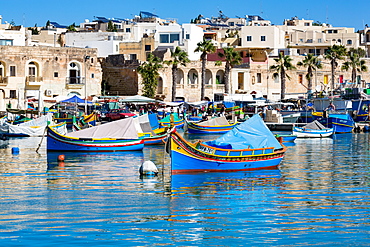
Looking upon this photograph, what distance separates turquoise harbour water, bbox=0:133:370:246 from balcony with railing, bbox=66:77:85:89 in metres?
43.0

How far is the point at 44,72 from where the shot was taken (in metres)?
74.8

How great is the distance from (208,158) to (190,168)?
838 mm

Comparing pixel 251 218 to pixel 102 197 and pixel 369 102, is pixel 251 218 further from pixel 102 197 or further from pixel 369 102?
pixel 369 102

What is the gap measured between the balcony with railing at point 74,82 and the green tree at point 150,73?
654 cm

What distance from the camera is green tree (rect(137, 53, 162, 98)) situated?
76.1 m

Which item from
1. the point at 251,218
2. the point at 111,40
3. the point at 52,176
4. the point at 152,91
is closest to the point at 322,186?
the point at 251,218

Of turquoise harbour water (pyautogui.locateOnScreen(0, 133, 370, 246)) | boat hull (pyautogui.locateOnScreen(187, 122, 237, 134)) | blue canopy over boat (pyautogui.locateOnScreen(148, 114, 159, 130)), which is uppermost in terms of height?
blue canopy over boat (pyautogui.locateOnScreen(148, 114, 159, 130))

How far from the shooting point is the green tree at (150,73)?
76.1m

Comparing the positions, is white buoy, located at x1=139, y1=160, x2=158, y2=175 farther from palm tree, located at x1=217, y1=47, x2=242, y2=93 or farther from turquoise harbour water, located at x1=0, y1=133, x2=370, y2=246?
palm tree, located at x1=217, y1=47, x2=242, y2=93

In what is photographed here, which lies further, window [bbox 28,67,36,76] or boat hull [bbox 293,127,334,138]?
window [bbox 28,67,36,76]

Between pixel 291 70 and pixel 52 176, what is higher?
pixel 291 70

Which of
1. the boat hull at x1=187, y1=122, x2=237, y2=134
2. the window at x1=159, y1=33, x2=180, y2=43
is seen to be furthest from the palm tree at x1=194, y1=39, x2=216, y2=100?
the boat hull at x1=187, y1=122, x2=237, y2=134

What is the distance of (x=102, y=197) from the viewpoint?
74.2 ft

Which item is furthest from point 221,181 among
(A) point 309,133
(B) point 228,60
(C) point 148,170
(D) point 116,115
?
(B) point 228,60
